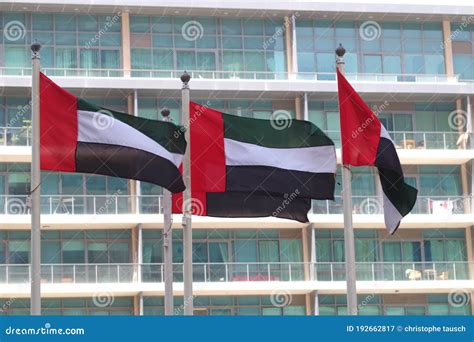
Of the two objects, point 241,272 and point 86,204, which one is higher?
point 86,204

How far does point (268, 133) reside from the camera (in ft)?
88.6

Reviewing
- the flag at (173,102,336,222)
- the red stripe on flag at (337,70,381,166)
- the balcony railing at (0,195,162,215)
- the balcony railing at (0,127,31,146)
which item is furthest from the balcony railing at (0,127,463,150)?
the flag at (173,102,336,222)

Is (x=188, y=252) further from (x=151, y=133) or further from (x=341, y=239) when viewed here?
(x=341, y=239)

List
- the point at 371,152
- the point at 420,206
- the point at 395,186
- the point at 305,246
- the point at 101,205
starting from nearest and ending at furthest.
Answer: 1. the point at 395,186
2. the point at 371,152
3. the point at 101,205
4. the point at 305,246
5. the point at 420,206

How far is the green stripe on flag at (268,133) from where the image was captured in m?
26.9

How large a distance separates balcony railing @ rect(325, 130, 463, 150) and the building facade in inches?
2.1

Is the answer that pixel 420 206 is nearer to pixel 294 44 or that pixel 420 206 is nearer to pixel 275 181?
pixel 294 44

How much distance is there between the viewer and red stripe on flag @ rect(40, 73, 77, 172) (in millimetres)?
25062

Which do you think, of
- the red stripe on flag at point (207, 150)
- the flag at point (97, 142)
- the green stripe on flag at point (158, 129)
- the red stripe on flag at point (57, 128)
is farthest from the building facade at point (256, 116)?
the red stripe on flag at point (57, 128)

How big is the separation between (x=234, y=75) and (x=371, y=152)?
22098 mm

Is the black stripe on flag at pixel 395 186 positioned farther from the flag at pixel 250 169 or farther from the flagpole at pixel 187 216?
the flagpole at pixel 187 216

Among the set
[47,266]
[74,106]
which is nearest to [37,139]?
[74,106]

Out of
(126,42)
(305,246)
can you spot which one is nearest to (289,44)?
(126,42)

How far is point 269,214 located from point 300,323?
261 inches
